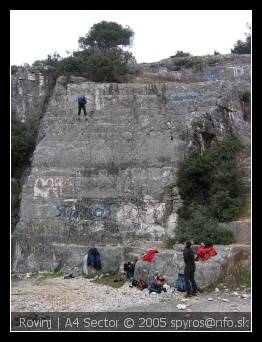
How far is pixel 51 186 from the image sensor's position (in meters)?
20.4

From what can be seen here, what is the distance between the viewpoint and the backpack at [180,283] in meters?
13.7

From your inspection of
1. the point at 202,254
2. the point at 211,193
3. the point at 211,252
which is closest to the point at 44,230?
the point at 211,193

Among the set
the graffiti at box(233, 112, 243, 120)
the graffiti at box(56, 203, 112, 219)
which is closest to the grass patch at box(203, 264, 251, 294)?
the graffiti at box(56, 203, 112, 219)

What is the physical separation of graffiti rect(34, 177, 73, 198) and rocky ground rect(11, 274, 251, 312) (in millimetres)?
5142

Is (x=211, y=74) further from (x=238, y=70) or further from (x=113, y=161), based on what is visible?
(x=113, y=161)

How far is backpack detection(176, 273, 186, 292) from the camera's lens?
13.7m

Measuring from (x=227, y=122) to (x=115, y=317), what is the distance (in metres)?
13.0

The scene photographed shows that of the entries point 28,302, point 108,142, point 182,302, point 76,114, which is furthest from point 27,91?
point 182,302

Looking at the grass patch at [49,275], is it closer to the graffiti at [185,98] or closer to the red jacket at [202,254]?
the red jacket at [202,254]

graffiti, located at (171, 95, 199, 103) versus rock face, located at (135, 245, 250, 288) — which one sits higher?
graffiti, located at (171, 95, 199, 103)

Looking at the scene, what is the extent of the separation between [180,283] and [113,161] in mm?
8033

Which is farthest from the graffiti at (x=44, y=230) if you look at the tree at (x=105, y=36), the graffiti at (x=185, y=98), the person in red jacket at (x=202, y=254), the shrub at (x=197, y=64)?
the tree at (x=105, y=36)

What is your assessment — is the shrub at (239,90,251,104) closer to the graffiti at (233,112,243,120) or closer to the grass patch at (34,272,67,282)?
the graffiti at (233,112,243,120)

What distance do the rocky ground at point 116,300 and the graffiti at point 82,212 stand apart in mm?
4220
